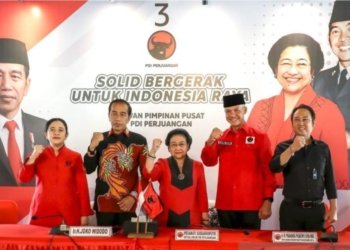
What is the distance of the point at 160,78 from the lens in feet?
13.8

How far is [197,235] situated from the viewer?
2.49 meters

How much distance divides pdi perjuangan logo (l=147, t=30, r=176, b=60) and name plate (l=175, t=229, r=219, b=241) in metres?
2.10

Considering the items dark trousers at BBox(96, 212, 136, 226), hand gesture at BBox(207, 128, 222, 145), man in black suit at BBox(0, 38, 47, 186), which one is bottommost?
dark trousers at BBox(96, 212, 136, 226)

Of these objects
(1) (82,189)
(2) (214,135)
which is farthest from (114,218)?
(2) (214,135)

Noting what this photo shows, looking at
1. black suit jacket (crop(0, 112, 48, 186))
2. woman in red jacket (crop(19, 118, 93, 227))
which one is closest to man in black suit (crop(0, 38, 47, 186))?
black suit jacket (crop(0, 112, 48, 186))

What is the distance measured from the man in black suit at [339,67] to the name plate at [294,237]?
1908mm

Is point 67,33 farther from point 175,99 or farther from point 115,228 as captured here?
point 115,228

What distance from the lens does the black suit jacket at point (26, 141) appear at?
13.8 feet

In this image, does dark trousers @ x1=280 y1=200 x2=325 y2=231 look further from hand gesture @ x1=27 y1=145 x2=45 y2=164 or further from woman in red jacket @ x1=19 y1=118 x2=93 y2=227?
hand gesture @ x1=27 y1=145 x2=45 y2=164

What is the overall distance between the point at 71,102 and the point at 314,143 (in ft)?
7.55

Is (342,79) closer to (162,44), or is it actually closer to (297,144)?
(297,144)

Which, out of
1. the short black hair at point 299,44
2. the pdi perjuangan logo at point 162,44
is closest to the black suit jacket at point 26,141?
the pdi perjuangan logo at point 162,44

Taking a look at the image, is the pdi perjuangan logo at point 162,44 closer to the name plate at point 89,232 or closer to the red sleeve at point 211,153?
the red sleeve at point 211,153

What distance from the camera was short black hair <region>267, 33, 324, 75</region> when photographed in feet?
13.4
